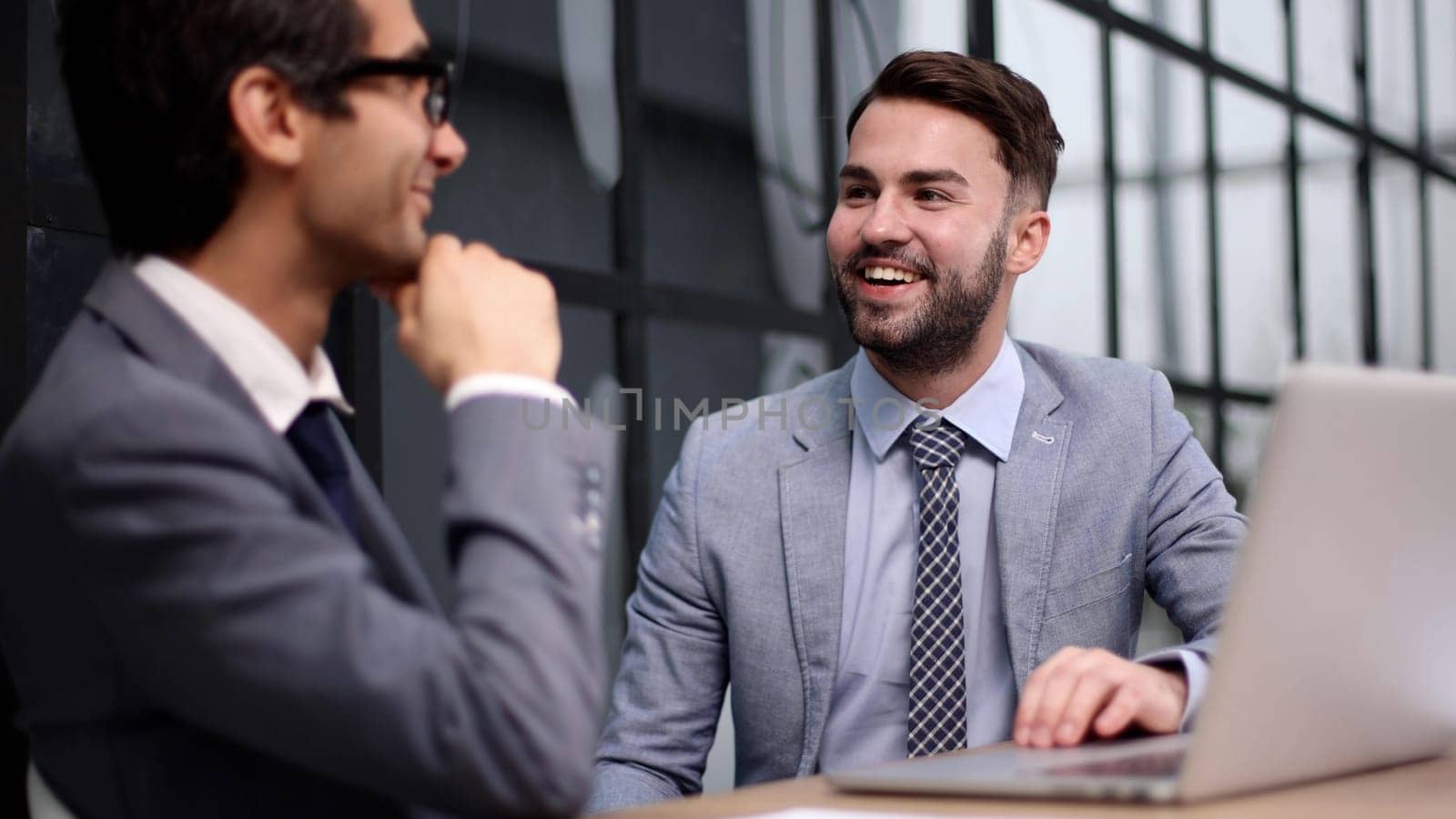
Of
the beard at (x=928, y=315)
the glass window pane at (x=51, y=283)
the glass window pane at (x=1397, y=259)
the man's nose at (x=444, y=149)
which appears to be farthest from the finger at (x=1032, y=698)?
the glass window pane at (x=1397, y=259)

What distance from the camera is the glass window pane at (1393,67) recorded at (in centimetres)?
752

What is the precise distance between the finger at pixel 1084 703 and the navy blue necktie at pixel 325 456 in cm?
66

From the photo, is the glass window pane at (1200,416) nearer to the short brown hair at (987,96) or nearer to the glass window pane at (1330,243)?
the glass window pane at (1330,243)

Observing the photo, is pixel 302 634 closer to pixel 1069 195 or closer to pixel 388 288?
pixel 388 288

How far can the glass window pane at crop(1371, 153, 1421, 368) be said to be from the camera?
7.45 metres

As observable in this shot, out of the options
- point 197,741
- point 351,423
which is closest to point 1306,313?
point 351,423

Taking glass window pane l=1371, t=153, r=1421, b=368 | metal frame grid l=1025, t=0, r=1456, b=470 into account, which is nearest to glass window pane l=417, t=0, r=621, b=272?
metal frame grid l=1025, t=0, r=1456, b=470

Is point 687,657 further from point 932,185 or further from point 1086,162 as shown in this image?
point 1086,162

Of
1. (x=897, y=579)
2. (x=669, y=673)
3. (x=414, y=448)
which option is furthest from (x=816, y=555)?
(x=414, y=448)

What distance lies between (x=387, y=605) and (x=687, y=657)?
3.71ft

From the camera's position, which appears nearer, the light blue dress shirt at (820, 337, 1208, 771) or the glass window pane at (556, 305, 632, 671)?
the light blue dress shirt at (820, 337, 1208, 771)

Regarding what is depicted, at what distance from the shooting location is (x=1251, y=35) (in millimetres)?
6234

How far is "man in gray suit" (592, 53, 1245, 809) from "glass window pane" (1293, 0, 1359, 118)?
512 centimetres

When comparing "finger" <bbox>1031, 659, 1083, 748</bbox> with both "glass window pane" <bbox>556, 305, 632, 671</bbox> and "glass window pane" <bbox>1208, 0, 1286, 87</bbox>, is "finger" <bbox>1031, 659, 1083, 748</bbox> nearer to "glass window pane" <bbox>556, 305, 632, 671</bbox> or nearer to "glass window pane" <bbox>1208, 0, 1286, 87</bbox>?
"glass window pane" <bbox>556, 305, 632, 671</bbox>
